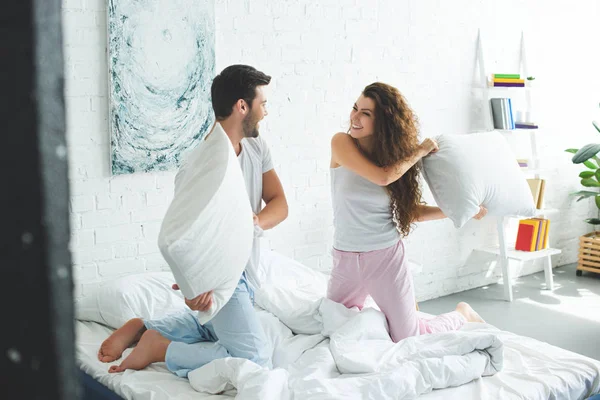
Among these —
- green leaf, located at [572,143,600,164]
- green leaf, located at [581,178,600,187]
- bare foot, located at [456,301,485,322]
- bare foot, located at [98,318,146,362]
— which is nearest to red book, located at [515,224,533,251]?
green leaf, located at [572,143,600,164]

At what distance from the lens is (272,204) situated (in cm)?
262

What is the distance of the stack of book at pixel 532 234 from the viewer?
5008 mm

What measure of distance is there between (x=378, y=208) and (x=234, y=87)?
0.86 metres

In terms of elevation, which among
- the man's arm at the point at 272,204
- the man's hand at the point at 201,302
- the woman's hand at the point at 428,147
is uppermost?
the woman's hand at the point at 428,147

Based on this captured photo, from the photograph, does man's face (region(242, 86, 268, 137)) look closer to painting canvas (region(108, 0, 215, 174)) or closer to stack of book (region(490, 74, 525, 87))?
painting canvas (region(108, 0, 215, 174))

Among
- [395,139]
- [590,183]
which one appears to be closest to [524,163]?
[590,183]

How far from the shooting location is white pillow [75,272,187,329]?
2914 millimetres

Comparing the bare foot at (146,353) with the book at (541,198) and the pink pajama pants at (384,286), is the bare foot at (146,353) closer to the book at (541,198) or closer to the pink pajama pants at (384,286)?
the pink pajama pants at (384,286)

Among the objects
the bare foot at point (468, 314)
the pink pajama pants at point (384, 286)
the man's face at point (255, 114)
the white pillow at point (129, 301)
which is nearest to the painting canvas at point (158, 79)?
the white pillow at point (129, 301)

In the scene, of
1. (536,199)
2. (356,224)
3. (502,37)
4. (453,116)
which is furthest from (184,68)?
(536,199)

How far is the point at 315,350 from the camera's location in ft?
8.45

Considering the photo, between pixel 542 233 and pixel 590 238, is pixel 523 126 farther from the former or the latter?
pixel 590 238

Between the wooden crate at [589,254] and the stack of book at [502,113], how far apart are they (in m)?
1.32

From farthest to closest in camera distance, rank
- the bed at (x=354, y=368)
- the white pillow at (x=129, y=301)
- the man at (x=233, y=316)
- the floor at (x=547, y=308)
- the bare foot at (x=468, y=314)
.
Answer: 1. the floor at (x=547, y=308)
2. the bare foot at (x=468, y=314)
3. the white pillow at (x=129, y=301)
4. the man at (x=233, y=316)
5. the bed at (x=354, y=368)
